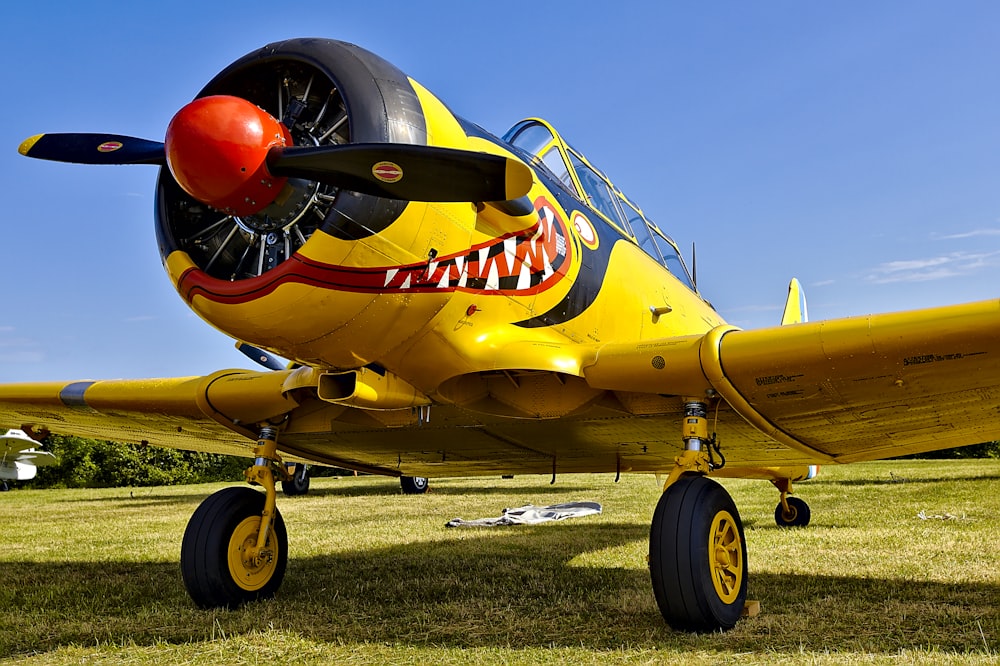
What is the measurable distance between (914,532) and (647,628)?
530 cm

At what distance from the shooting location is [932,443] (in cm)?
579

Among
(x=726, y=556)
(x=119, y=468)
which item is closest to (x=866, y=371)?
(x=726, y=556)

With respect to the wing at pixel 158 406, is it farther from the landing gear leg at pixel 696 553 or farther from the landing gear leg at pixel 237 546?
the landing gear leg at pixel 696 553

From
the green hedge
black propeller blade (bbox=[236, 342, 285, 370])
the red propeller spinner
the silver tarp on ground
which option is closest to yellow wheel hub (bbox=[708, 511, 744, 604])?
the red propeller spinner

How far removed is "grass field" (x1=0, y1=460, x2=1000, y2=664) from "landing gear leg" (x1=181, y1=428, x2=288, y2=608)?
6.8 inches

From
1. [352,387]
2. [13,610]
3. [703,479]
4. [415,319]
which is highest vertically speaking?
[415,319]

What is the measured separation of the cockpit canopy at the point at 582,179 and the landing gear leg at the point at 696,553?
2013mm

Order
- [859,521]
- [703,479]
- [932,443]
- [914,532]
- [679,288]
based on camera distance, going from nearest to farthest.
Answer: [703,479] → [932,443] → [679,288] → [914,532] → [859,521]

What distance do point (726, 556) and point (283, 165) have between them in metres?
3.01

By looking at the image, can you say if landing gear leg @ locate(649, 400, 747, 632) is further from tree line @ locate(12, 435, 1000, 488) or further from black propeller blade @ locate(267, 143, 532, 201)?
tree line @ locate(12, 435, 1000, 488)

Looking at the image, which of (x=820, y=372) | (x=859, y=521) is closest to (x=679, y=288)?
(x=820, y=372)

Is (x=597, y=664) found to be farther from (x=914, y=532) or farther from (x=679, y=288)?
(x=914, y=532)

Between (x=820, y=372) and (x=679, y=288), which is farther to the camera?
(x=679, y=288)

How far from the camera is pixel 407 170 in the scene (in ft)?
11.1
